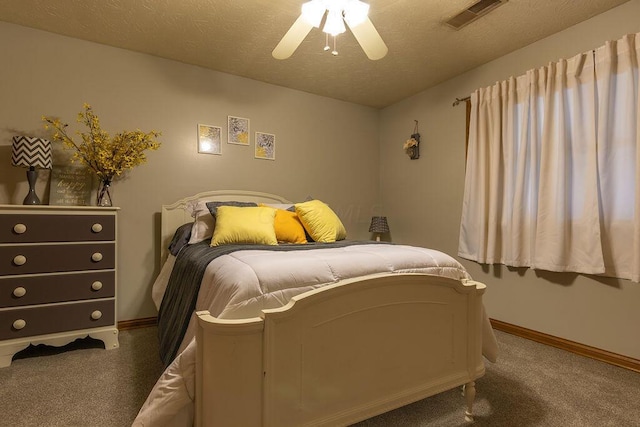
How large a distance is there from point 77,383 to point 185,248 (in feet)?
3.14

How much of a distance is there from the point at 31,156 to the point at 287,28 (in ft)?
6.48

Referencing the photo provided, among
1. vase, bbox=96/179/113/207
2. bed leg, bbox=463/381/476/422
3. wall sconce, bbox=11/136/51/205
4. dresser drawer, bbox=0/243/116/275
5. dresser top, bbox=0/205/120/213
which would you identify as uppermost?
wall sconce, bbox=11/136/51/205

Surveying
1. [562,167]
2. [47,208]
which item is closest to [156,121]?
[47,208]

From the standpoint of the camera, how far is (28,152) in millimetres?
2139

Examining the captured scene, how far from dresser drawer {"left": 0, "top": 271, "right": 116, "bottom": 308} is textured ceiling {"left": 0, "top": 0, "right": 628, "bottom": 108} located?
180 cm

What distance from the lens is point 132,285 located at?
2.73m

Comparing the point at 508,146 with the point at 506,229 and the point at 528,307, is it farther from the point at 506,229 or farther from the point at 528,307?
the point at 528,307

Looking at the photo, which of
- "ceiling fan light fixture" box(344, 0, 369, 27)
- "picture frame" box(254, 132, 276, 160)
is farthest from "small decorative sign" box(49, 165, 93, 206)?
"ceiling fan light fixture" box(344, 0, 369, 27)

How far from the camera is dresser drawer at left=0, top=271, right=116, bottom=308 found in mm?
1969

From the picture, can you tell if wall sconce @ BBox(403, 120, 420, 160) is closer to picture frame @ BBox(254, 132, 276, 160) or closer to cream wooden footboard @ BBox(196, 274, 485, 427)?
picture frame @ BBox(254, 132, 276, 160)

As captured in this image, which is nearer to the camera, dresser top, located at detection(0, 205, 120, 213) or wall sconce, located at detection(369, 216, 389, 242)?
dresser top, located at detection(0, 205, 120, 213)

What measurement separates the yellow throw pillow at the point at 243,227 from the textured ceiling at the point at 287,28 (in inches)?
53.2

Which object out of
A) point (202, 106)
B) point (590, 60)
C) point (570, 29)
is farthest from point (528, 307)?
point (202, 106)

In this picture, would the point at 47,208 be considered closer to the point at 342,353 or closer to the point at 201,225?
the point at 201,225
